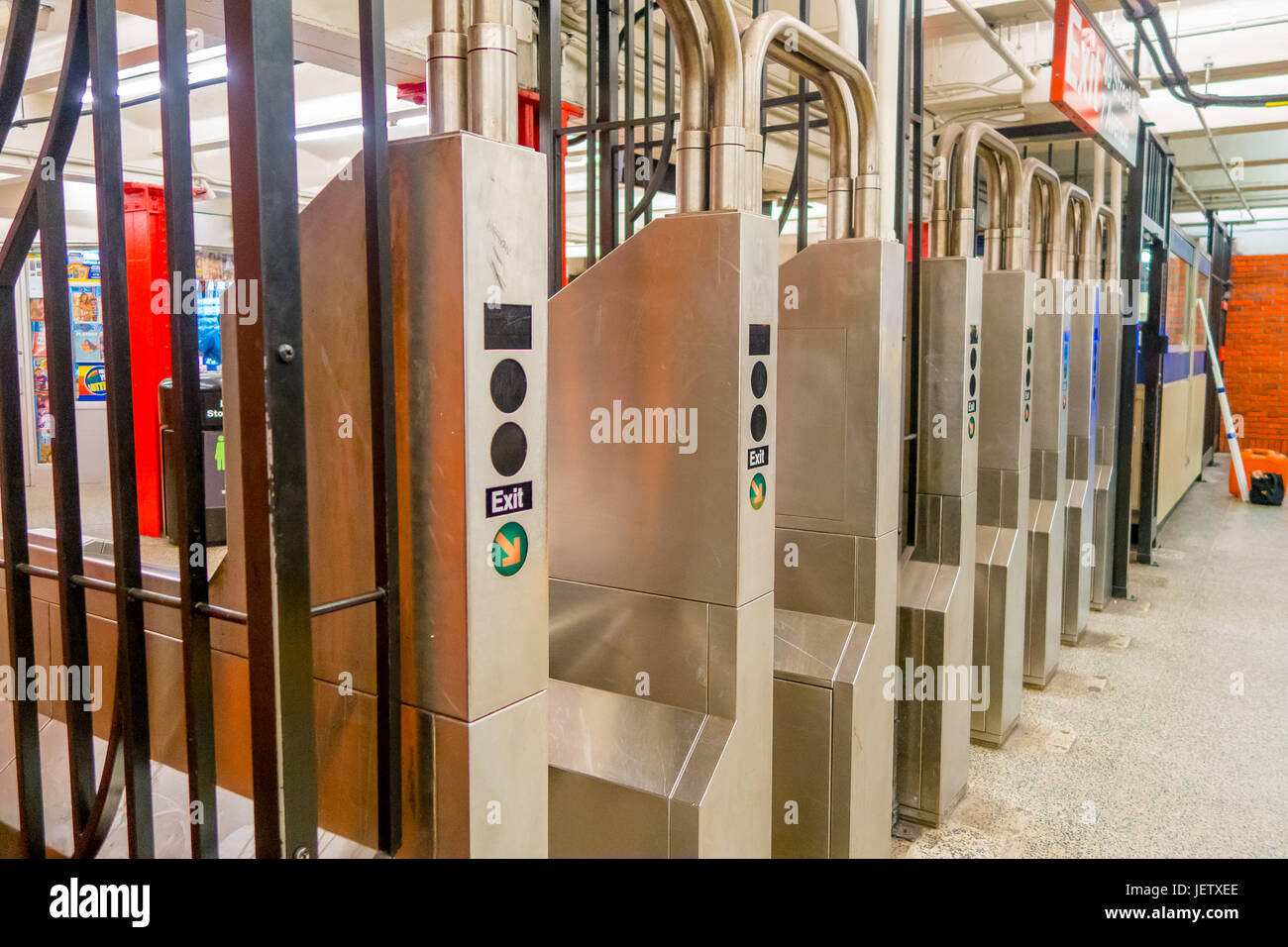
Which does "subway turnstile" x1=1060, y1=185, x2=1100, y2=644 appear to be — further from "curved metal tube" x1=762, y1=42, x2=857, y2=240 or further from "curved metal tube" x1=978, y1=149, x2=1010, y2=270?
"curved metal tube" x1=762, y1=42, x2=857, y2=240

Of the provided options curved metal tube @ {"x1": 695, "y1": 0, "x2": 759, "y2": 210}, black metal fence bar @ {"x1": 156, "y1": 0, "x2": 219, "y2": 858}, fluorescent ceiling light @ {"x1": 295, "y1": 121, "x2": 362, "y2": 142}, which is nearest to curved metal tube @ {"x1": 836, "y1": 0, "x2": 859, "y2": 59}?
curved metal tube @ {"x1": 695, "y1": 0, "x2": 759, "y2": 210}

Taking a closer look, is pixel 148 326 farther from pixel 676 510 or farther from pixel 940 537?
pixel 676 510

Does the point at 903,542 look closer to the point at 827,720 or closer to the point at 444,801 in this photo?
the point at 827,720

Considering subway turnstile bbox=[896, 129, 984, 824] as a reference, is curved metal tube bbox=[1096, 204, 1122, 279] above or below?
above

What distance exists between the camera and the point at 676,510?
6.01 feet

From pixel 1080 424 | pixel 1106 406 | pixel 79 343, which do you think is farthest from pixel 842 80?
pixel 79 343

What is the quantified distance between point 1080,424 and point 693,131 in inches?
154

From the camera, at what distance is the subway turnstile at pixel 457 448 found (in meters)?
1.23

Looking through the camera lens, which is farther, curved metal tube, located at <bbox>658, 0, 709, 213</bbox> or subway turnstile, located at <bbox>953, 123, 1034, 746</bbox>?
subway turnstile, located at <bbox>953, 123, 1034, 746</bbox>

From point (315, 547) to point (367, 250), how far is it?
0.47 metres

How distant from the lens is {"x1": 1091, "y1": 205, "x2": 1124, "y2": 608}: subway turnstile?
5.18 m

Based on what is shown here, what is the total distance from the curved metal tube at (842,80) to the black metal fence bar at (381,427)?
744 mm

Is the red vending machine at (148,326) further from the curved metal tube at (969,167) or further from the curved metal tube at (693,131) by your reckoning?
the curved metal tube at (693,131)

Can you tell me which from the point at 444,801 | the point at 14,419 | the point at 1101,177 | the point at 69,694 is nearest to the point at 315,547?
the point at 444,801
